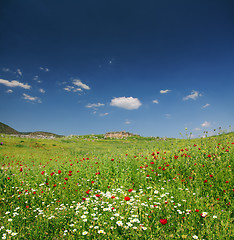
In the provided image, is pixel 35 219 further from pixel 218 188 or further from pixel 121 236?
pixel 218 188

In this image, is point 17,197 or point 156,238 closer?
point 156,238

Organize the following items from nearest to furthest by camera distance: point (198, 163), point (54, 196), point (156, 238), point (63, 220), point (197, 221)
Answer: point (156, 238)
point (197, 221)
point (63, 220)
point (54, 196)
point (198, 163)

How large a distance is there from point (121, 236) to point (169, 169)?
4.38 metres

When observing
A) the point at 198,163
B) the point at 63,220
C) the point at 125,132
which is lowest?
the point at 63,220

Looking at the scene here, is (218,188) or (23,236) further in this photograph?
(218,188)

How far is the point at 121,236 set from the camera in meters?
3.58

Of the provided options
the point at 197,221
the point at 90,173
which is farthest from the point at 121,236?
the point at 90,173

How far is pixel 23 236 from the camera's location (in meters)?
4.16

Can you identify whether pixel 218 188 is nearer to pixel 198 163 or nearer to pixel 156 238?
pixel 198 163

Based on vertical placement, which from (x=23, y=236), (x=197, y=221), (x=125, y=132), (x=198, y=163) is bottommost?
(x=23, y=236)

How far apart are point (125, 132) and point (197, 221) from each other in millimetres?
49039

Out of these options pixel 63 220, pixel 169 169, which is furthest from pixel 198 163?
pixel 63 220

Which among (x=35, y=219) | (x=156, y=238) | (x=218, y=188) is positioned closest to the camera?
(x=156, y=238)

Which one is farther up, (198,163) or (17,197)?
(198,163)
